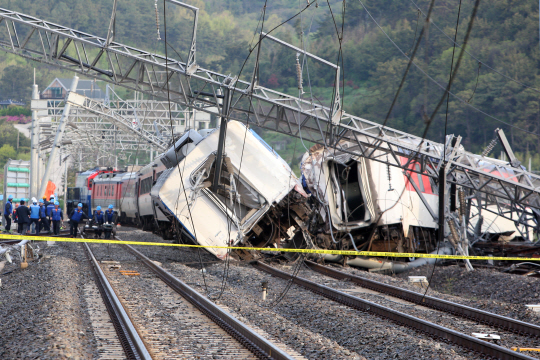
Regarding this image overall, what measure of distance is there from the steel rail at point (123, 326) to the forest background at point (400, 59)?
23599mm

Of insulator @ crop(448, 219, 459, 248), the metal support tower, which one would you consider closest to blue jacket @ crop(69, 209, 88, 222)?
insulator @ crop(448, 219, 459, 248)

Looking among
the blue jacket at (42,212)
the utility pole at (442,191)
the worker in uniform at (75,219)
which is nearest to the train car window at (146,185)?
the worker in uniform at (75,219)

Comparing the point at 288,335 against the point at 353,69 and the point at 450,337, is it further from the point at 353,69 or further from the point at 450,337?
the point at 353,69

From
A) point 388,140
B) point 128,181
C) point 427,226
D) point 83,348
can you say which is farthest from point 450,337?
point 128,181

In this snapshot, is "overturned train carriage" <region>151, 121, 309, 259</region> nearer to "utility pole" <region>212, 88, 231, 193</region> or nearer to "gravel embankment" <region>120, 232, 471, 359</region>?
"utility pole" <region>212, 88, 231, 193</region>

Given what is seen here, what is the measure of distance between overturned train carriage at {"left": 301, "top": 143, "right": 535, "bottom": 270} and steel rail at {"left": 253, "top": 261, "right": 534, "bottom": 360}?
5034 mm

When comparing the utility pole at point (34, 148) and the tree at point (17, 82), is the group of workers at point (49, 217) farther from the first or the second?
the tree at point (17, 82)

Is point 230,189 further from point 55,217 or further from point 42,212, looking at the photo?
point 42,212

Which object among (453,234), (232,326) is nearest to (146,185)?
(453,234)

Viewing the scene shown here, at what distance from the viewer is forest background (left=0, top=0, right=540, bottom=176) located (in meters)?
51.8

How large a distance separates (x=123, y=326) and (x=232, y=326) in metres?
1.52

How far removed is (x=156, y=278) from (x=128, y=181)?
1884 centimetres

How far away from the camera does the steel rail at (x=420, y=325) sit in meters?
6.60

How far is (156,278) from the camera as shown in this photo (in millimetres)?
13172
